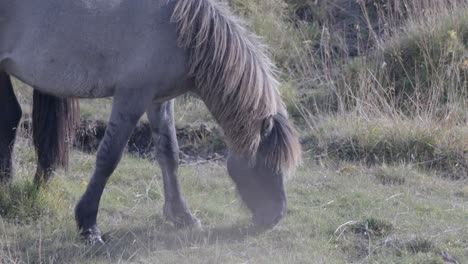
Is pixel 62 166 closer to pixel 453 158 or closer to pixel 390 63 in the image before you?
pixel 453 158

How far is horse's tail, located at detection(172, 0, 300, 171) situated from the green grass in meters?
0.55

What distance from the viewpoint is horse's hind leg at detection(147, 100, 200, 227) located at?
5754 millimetres

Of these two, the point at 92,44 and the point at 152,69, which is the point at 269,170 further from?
the point at 92,44

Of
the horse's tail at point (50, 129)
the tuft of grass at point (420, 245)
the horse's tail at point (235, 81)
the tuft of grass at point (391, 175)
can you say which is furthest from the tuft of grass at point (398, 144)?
the horse's tail at point (50, 129)

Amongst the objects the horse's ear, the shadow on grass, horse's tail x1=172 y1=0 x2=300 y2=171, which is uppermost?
horse's tail x1=172 y1=0 x2=300 y2=171

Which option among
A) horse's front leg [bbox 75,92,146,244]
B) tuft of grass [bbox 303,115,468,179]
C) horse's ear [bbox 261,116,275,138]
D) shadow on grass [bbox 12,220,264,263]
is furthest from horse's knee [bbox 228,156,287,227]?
tuft of grass [bbox 303,115,468,179]

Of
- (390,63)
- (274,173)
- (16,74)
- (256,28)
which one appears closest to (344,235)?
(274,173)

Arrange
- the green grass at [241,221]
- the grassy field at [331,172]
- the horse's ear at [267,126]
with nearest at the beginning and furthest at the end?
1. the green grass at [241,221]
2. the grassy field at [331,172]
3. the horse's ear at [267,126]

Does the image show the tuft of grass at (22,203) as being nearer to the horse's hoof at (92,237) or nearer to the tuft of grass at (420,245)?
the horse's hoof at (92,237)

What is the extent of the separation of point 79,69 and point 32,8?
0.52 meters

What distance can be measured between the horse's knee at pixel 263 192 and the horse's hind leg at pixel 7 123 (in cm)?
161

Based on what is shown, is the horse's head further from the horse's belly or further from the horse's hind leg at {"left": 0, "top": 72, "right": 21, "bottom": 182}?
the horse's hind leg at {"left": 0, "top": 72, "right": 21, "bottom": 182}

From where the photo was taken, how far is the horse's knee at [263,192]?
214 inches

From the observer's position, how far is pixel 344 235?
215 inches
